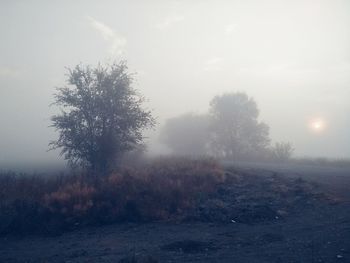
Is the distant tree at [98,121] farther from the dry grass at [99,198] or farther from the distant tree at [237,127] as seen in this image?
the distant tree at [237,127]

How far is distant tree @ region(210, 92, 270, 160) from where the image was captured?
2463 inches

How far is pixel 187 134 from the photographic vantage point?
249ft

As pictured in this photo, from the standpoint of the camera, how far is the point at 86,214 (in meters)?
17.7

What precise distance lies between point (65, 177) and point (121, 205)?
746 centimetres

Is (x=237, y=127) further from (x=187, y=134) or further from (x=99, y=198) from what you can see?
(x=99, y=198)

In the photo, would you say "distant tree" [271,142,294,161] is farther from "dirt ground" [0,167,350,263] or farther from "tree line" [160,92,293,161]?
"dirt ground" [0,167,350,263]

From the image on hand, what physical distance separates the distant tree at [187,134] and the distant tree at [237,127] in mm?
4995

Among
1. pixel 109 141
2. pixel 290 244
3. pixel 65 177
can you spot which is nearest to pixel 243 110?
pixel 109 141

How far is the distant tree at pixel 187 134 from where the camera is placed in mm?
72250

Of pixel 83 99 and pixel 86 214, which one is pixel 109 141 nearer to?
pixel 83 99

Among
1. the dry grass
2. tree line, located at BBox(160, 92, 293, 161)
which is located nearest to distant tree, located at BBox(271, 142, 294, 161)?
tree line, located at BBox(160, 92, 293, 161)

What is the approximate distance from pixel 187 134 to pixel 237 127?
1455 cm

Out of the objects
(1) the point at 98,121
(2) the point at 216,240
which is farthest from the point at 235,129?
(2) the point at 216,240

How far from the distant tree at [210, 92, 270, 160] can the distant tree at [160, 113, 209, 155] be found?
5.00 m
